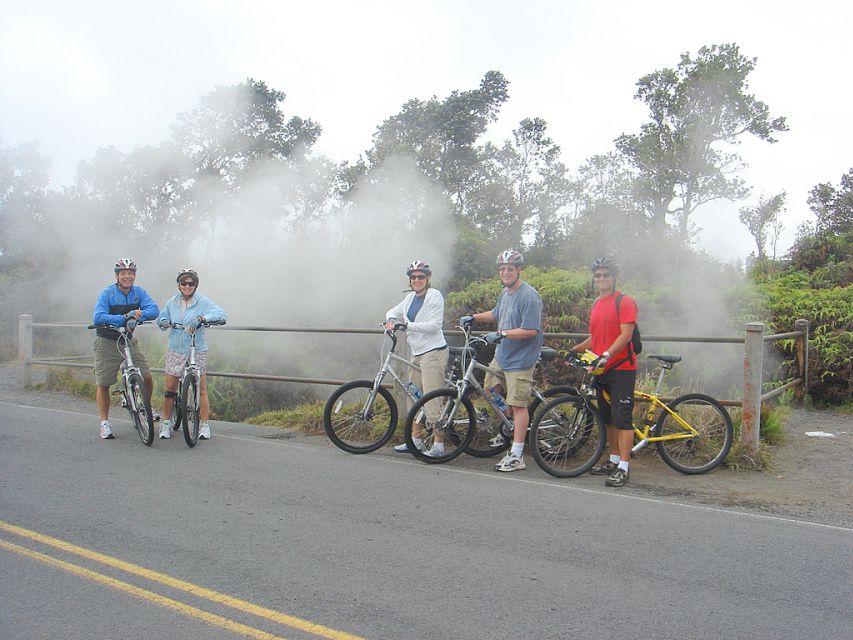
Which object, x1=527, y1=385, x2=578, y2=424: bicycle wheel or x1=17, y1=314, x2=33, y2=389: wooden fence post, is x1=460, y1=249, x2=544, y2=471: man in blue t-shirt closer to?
x1=527, y1=385, x2=578, y2=424: bicycle wheel

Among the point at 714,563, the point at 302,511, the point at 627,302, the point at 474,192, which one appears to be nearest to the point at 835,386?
the point at 627,302

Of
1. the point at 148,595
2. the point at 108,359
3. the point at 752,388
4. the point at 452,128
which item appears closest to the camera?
the point at 148,595

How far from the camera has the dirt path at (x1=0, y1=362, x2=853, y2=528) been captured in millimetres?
5191

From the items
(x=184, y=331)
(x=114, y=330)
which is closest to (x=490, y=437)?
(x=184, y=331)

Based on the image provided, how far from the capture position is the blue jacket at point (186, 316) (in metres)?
7.15

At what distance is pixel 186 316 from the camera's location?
716 cm

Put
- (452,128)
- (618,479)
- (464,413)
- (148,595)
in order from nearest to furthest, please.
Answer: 1. (148,595)
2. (618,479)
3. (464,413)
4. (452,128)

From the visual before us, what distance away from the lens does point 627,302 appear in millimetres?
5742

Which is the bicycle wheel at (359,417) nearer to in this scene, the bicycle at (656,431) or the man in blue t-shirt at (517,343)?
the man in blue t-shirt at (517,343)

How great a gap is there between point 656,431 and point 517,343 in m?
1.39

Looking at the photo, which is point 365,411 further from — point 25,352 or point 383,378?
point 25,352

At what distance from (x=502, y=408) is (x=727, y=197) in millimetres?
18824

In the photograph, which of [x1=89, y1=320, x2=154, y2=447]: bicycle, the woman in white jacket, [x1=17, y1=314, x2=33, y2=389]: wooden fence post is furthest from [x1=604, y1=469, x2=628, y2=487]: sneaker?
[x1=17, y1=314, x2=33, y2=389]: wooden fence post

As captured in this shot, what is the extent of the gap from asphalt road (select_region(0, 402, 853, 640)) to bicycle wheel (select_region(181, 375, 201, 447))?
706mm
